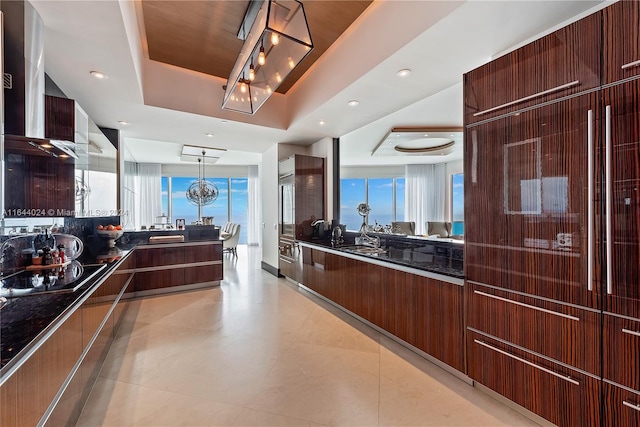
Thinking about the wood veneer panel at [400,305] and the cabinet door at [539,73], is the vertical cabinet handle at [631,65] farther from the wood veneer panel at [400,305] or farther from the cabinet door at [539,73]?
the wood veneer panel at [400,305]

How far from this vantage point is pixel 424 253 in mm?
3111

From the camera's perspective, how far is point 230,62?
3.55 metres

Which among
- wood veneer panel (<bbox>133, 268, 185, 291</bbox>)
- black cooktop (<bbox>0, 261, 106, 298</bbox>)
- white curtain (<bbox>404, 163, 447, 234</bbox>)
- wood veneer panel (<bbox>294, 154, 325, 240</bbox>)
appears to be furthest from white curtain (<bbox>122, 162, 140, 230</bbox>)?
white curtain (<bbox>404, 163, 447, 234</bbox>)

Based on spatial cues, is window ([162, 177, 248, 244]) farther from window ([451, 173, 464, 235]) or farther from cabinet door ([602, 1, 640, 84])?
cabinet door ([602, 1, 640, 84])

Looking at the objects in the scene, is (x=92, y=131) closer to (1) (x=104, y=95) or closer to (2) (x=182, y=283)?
(1) (x=104, y=95)

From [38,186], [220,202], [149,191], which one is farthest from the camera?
[220,202]

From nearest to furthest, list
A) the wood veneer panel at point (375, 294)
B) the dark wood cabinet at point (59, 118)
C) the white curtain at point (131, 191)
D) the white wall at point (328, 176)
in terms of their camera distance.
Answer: the dark wood cabinet at point (59, 118)
the wood veneer panel at point (375, 294)
the white wall at point (328, 176)
the white curtain at point (131, 191)

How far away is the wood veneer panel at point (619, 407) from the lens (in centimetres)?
134

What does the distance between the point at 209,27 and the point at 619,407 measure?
4.13 metres

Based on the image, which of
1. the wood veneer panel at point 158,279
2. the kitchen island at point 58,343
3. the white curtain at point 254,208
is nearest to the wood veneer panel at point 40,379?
→ the kitchen island at point 58,343

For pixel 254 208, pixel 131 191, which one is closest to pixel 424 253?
pixel 254 208

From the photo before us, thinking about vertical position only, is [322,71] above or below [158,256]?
above

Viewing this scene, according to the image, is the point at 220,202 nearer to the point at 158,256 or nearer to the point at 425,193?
the point at 158,256

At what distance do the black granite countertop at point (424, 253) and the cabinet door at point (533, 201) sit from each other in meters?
0.38
